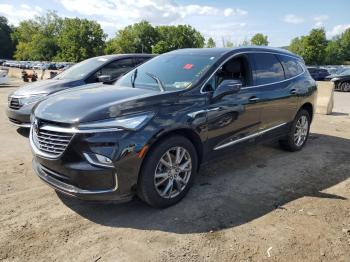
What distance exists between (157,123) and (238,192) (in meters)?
1.61

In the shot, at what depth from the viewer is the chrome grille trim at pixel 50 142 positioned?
11.5ft

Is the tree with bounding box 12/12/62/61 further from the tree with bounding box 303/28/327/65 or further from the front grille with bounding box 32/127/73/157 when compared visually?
the front grille with bounding box 32/127/73/157

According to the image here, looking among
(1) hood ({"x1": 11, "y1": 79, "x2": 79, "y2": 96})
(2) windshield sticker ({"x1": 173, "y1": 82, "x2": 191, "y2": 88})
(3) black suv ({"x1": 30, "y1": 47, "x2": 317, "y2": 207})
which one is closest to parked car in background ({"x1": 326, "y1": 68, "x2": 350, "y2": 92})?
(3) black suv ({"x1": 30, "y1": 47, "x2": 317, "y2": 207})

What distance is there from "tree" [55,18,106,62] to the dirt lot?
7357cm

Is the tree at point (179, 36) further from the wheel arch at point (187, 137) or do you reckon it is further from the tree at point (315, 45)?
the wheel arch at point (187, 137)

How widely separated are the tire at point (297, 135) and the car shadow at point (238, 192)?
12 cm

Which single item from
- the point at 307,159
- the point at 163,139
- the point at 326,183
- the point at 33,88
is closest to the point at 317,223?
the point at 326,183

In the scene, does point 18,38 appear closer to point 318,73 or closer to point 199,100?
point 318,73

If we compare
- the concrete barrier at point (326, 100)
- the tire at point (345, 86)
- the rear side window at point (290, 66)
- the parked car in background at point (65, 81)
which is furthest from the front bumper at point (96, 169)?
the tire at point (345, 86)

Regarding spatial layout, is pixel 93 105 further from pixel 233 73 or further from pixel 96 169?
pixel 233 73

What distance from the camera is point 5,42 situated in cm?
11200

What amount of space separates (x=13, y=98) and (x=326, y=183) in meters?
6.17

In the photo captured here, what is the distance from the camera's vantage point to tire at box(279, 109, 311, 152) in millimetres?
6242

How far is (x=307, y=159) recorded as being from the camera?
20.0 feet
